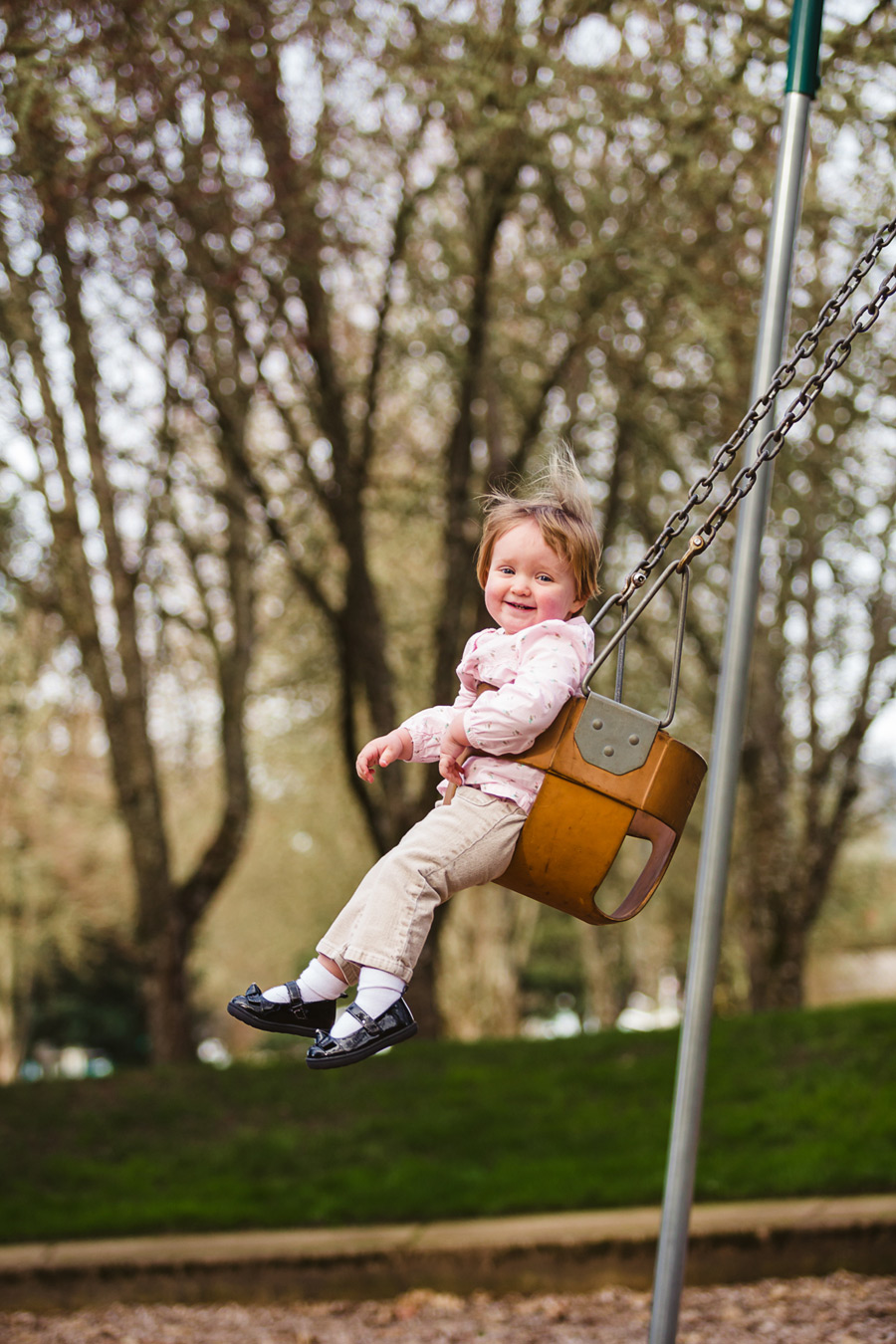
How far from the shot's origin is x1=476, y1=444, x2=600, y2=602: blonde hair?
2.87m

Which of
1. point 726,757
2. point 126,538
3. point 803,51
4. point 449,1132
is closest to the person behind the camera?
point 726,757

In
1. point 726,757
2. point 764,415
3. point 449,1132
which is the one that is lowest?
point 449,1132

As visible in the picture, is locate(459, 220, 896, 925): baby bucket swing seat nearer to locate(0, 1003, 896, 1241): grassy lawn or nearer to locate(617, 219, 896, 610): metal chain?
locate(617, 219, 896, 610): metal chain

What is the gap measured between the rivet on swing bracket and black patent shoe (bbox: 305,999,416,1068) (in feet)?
2.17

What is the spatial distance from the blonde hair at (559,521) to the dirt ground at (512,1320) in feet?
10.7

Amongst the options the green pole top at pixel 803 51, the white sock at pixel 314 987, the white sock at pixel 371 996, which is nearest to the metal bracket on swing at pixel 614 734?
the white sock at pixel 371 996

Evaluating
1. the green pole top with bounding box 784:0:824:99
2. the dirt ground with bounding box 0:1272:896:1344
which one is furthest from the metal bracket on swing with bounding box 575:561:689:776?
the dirt ground with bounding box 0:1272:896:1344

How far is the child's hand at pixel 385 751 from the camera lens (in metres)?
2.80

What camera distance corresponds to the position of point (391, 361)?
40.6 feet

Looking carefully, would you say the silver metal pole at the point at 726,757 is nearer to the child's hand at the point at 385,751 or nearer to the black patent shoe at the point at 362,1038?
the child's hand at the point at 385,751

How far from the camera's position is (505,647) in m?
2.91

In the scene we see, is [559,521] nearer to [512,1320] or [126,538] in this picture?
[512,1320]

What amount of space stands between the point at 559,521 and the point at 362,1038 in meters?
1.18

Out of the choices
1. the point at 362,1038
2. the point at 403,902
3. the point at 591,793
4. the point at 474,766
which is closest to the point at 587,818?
the point at 591,793
